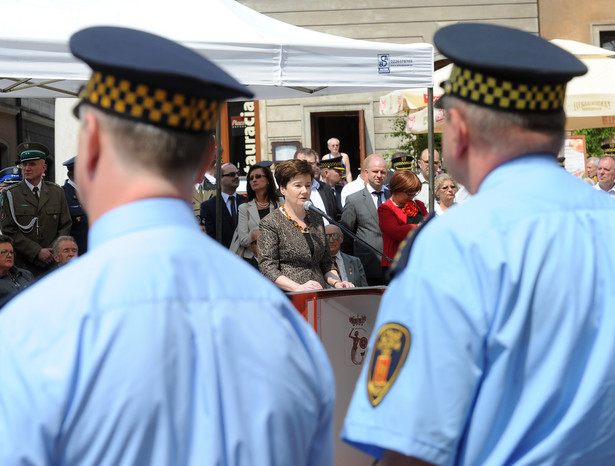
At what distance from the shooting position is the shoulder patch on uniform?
1.83m

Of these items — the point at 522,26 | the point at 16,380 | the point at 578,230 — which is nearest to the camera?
the point at 16,380

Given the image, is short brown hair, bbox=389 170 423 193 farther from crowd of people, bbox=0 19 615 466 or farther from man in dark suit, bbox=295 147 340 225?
crowd of people, bbox=0 19 615 466

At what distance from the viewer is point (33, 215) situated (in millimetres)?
7793

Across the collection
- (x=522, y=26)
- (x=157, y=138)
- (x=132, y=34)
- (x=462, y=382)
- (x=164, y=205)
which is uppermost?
(x=522, y=26)

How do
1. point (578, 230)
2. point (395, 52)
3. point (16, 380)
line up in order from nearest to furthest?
1. point (16, 380)
2. point (578, 230)
3. point (395, 52)

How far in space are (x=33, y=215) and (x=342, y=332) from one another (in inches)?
148

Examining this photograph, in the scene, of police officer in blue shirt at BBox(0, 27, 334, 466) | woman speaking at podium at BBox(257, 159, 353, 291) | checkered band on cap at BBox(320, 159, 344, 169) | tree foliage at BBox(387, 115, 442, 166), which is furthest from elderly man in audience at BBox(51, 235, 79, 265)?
tree foliage at BBox(387, 115, 442, 166)

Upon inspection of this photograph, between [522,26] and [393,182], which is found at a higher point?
[522,26]

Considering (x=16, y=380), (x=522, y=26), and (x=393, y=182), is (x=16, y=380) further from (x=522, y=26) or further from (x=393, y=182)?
(x=522, y=26)

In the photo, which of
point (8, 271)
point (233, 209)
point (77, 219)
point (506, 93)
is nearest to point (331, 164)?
point (233, 209)

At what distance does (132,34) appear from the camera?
152cm

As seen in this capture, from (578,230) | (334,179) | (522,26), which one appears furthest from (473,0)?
(578,230)

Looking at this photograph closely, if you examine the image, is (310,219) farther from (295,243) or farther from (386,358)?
(386,358)

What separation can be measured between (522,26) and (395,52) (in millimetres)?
13685
